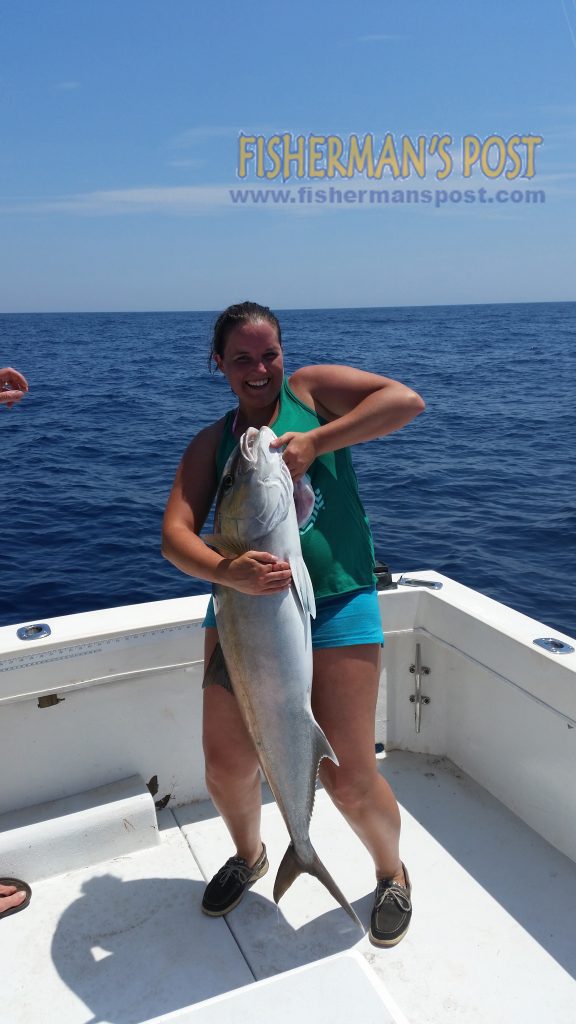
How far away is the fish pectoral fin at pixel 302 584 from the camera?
99.6 inches

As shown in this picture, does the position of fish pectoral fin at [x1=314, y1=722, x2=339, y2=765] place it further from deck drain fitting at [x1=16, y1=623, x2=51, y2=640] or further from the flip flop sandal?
the flip flop sandal

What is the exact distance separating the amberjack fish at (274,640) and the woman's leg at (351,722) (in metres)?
0.13

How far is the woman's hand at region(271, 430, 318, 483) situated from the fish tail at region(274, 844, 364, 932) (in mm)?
1301

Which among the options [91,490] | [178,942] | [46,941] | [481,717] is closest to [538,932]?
[481,717]

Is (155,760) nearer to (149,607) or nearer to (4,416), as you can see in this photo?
(149,607)

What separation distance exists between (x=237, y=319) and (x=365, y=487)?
1170cm

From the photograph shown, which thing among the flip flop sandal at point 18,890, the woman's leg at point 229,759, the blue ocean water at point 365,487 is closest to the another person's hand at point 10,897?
the flip flop sandal at point 18,890

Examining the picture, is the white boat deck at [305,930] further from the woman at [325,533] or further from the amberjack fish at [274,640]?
the amberjack fish at [274,640]

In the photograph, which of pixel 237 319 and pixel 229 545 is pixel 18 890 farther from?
pixel 237 319

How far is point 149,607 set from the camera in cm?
386

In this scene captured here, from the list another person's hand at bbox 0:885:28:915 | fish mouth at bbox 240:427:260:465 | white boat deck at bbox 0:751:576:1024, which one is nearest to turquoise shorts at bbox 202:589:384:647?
fish mouth at bbox 240:427:260:465

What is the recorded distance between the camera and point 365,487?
47.0ft

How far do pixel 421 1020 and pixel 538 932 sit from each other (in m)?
0.65

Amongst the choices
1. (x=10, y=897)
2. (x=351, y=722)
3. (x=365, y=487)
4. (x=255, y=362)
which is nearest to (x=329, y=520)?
(x=255, y=362)
